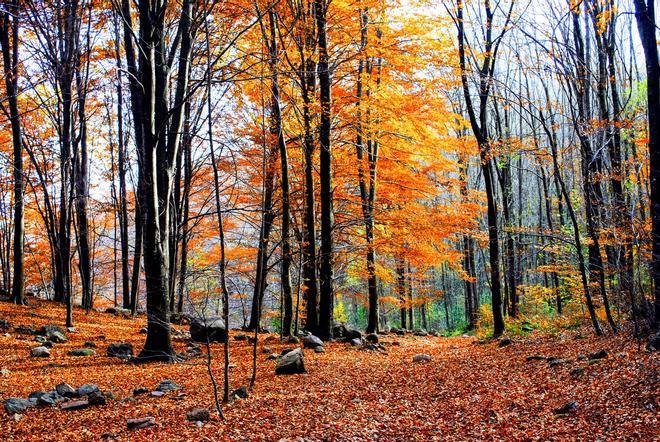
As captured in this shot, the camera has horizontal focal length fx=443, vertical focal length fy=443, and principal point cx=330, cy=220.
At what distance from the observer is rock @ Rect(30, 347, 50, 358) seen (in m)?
8.14

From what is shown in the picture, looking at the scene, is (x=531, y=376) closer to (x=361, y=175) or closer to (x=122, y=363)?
(x=122, y=363)

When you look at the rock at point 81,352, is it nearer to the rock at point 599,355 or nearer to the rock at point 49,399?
the rock at point 49,399

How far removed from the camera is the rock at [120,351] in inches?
342

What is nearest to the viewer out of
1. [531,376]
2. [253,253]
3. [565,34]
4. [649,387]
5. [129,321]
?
[649,387]

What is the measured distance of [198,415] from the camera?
16.4 feet

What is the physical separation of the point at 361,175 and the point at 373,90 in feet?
9.14

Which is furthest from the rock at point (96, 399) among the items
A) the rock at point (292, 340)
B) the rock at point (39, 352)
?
the rock at point (292, 340)

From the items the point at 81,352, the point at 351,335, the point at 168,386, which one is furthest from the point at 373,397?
the point at 351,335

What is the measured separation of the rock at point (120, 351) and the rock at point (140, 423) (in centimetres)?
425

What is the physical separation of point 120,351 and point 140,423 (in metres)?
4.57

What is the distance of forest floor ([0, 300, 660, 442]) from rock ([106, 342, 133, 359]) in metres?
0.20

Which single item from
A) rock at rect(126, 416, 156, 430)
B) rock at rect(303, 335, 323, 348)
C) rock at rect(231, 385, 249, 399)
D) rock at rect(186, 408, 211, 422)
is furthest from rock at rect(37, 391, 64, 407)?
rock at rect(303, 335, 323, 348)

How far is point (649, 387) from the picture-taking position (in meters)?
5.09

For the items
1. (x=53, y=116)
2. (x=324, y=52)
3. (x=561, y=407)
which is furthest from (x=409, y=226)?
(x=53, y=116)
